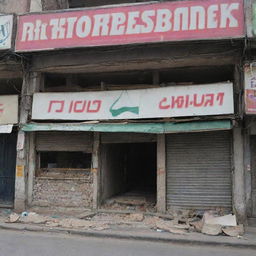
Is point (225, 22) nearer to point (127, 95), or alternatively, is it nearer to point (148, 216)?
point (127, 95)

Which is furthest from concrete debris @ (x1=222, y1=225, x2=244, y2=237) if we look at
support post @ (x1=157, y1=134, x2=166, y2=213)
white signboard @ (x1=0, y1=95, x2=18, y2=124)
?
white signboard @ (x1=0, y1=95, x2=18, y2=124)

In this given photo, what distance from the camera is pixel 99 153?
34.7 feet

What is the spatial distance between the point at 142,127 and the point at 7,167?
5.57 metres

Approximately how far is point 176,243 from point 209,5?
6.08m

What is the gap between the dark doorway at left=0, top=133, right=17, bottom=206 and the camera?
11930 mm

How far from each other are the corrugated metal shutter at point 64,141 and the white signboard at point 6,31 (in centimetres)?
292

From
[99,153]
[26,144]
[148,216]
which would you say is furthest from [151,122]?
[26,144]

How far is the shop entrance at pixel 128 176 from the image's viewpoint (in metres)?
10.9

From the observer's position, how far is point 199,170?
9.85 metres

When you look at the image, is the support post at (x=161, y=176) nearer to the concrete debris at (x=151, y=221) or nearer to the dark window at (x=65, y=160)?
the concrete debris at (x=151, y=221)

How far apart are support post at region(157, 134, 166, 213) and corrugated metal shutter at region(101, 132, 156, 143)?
306 mm

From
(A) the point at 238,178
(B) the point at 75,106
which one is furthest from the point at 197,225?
(B) the point at 75,106

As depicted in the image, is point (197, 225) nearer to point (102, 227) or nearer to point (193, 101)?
point (102, 227)

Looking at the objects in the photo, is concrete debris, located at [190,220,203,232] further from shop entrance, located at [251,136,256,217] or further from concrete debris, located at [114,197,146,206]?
concrete debris, located at [114,197,146,206]
